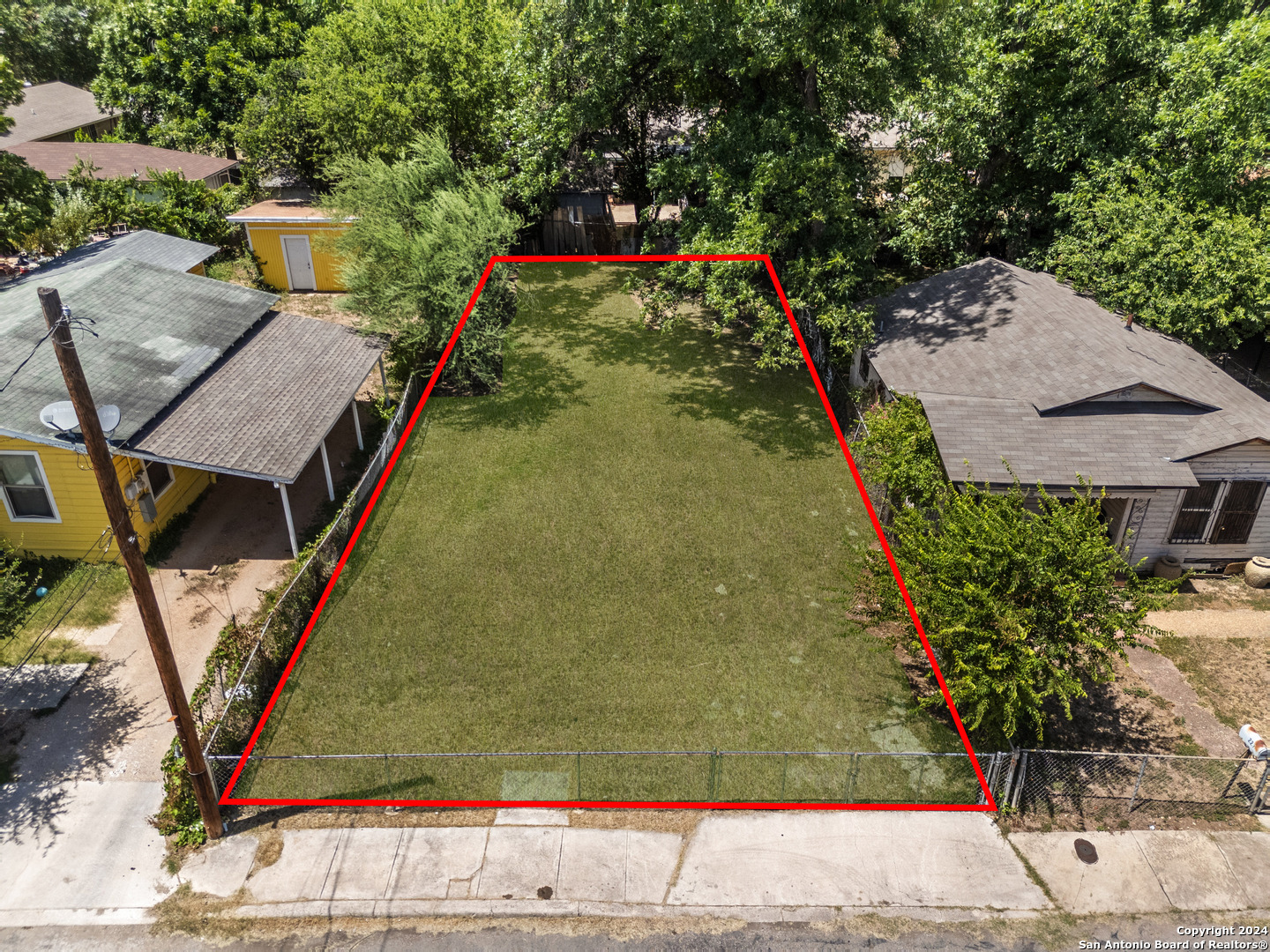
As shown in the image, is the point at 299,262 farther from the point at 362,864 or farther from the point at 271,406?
the point at 362,864

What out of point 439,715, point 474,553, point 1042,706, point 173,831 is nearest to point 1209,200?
point 1042,706

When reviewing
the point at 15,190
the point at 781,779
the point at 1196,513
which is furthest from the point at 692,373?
the point at 15,190

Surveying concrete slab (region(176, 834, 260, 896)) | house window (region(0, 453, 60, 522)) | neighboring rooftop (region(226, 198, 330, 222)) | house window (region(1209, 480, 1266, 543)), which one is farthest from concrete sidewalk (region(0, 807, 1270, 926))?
neighboring rooftop (region(226, 198, 330, 222))

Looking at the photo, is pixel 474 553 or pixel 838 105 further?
pixel 838 105

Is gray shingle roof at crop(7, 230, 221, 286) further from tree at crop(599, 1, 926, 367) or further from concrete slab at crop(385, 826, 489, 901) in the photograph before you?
concrete slab at crop(385, 826, 489, 901)

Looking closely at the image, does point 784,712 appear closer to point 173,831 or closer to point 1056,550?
point 1056,550
